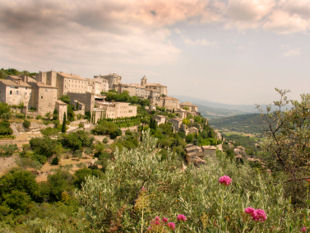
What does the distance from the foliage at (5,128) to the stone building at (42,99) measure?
25.7 feet

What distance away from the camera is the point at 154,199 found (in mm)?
5461

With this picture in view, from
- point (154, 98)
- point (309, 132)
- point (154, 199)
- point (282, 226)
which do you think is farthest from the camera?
point (154, 98)

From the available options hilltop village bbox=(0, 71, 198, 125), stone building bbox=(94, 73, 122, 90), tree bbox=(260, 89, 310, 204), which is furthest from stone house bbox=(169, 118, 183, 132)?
tree bbox=(260, 89, 310, 204)

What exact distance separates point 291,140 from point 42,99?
41.2 meters

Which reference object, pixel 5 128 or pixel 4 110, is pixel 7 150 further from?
pixel 4 110

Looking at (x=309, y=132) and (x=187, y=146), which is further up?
(x=309, y=132)

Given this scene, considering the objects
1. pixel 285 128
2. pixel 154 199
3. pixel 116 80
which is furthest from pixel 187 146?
pixel 116 80

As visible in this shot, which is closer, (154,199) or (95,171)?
(154,199)

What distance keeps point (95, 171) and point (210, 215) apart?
24382 millimetres

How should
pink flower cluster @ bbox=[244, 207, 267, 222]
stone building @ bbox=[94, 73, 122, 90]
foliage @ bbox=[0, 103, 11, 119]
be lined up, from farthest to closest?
1. stone building @ bbox=[94, 73, 122, 90]
2. foliage @ bbox=[0, 103, 11, 119]
3. pink flower cluster @ bbox=[244, 207, 267, 222]

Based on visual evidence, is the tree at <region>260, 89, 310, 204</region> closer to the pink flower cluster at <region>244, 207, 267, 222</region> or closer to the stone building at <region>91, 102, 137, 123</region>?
the pink flower cluster at <region>244, 207, 267, 222</region>

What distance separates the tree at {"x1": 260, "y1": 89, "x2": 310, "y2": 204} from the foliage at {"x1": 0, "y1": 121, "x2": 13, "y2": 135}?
34029 mm

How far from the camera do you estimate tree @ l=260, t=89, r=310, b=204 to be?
780 centimetres

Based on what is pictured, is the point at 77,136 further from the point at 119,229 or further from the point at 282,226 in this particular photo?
the point at 282,226
